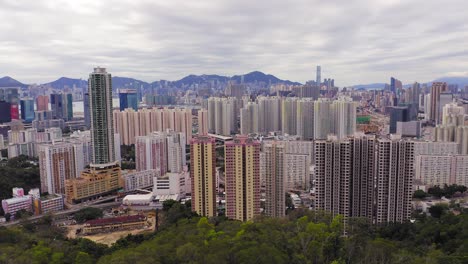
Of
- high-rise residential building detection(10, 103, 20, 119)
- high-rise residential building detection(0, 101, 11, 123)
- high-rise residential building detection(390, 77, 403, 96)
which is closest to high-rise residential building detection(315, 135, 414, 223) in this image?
high-rise residential building detection(0, 101, 11, 123)

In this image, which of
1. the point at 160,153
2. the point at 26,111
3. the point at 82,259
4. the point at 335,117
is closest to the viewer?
the point at 82,259

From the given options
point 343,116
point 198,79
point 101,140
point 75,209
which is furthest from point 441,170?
point 198,79

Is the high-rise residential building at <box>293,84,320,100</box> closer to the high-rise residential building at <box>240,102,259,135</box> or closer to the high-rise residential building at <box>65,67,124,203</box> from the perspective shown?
the high-rise residential building at <box>240,102,259,135</box>

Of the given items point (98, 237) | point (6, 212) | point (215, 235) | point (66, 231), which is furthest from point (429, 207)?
point (6, 212)

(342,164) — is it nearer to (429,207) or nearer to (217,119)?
(429,207)

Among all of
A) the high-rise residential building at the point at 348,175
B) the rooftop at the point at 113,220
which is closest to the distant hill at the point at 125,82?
the rooftop at the point at 113,220

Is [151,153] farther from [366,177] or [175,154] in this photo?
[366,177]
